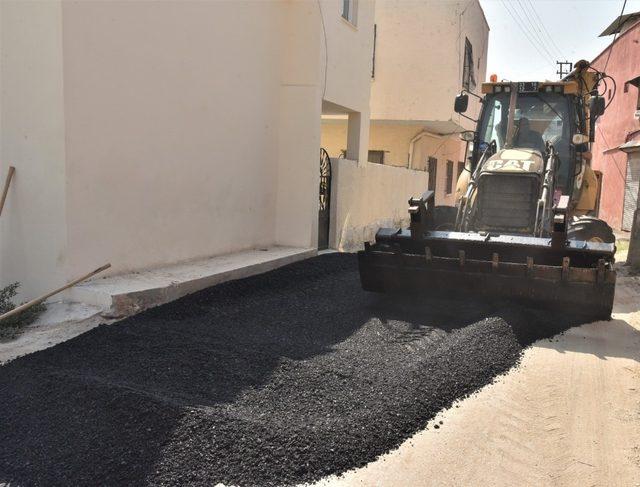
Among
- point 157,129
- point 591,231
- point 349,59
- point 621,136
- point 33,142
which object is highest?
point 349,59

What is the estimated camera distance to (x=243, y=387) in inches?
174

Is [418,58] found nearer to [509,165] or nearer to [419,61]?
[419,61]

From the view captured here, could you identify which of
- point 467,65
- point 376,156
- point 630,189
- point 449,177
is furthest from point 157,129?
point 630,189

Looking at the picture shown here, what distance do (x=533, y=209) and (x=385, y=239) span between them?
1.86 metres

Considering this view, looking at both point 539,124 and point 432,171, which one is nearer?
point 539,124

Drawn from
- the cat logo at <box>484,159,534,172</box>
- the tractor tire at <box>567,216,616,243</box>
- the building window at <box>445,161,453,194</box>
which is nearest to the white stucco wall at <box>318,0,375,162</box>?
the cat logo at <box>484,159,534,172</box>

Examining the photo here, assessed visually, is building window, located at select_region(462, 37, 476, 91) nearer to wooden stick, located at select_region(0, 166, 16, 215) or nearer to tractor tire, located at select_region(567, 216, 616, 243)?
tractor tire, located at select_region(567, 216, 616, 243)

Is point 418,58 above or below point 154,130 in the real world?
above

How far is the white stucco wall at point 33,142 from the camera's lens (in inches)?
247

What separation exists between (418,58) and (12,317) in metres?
13.6

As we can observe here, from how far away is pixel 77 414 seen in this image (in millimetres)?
3957

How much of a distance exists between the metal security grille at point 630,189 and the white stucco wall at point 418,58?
8.52m

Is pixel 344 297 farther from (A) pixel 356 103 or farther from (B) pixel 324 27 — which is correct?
(A) pixel 356 103

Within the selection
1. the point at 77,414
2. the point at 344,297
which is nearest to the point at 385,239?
the point at 344,297
